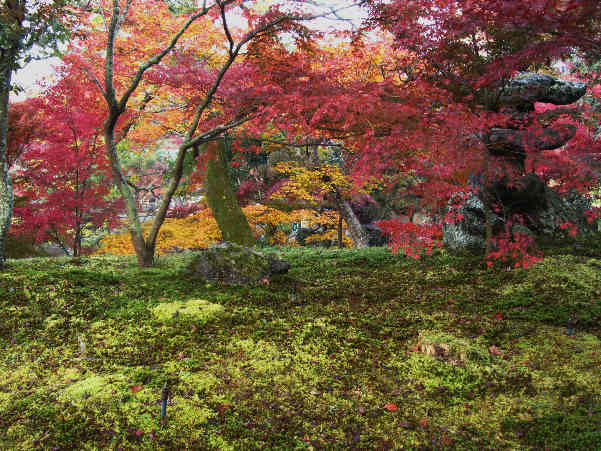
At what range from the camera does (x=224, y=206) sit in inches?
425

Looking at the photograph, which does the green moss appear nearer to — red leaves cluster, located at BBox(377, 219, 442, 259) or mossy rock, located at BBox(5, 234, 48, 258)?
red leaves cluster, located at BBox(377, 219, 442, 259)

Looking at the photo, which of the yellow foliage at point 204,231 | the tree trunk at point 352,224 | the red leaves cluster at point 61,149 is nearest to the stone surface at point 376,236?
the yellow foliage at point 204,231

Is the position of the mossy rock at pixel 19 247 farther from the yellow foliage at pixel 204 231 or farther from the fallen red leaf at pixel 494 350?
the fallen red leaf at pixel 494 350

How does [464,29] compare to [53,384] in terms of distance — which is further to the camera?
[464,29]

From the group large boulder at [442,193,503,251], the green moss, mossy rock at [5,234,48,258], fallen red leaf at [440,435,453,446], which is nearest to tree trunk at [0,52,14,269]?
the green moss

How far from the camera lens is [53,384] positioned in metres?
3.55

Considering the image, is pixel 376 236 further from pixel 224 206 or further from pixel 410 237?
pixel 410 237

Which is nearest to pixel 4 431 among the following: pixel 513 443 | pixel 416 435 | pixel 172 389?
pixel 172 389

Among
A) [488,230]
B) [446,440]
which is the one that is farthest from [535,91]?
[446,440]

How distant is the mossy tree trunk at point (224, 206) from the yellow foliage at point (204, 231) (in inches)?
42.4

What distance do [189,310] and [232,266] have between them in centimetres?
141

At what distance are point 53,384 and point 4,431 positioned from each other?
59 centimetres

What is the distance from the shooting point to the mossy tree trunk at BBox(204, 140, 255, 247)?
1068 cm

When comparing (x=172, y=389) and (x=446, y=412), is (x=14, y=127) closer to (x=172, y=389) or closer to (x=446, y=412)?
(x=172, y=389)
